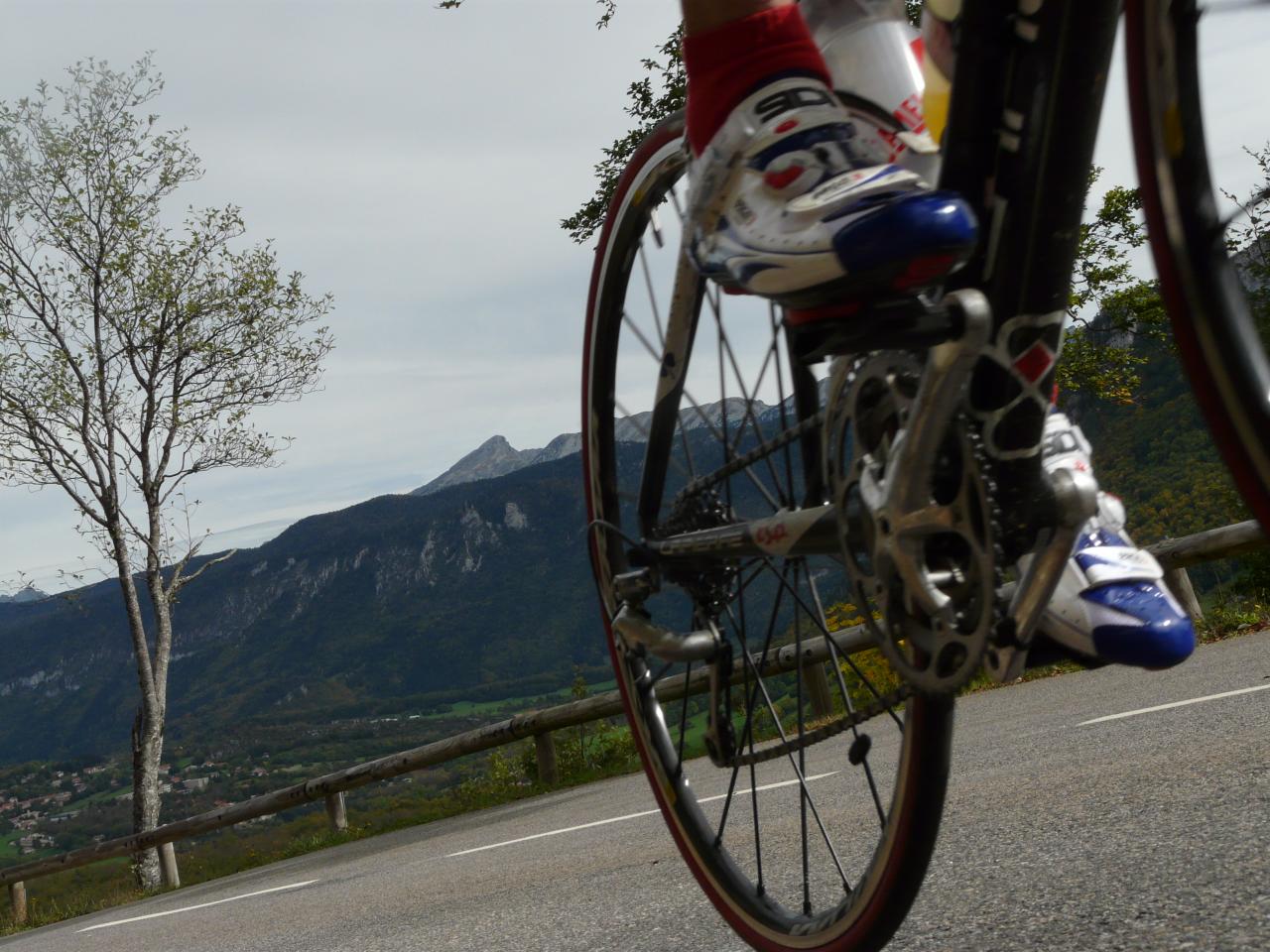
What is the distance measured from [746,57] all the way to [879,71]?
150 millimetres

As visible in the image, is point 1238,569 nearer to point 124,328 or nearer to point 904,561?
point 904,561

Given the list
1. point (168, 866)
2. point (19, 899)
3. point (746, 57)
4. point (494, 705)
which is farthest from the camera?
point (494, 705)

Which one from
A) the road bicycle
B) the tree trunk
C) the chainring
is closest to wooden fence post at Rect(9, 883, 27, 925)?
the tree trunk

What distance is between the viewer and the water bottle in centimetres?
129

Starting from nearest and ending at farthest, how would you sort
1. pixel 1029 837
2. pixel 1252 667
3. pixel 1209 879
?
pixel 1209 879
pixel 1029 837
pixel 1252 667

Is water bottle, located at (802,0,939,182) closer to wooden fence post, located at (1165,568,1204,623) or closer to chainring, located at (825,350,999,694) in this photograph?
Answer: chainring, located at (825,350,999,694)

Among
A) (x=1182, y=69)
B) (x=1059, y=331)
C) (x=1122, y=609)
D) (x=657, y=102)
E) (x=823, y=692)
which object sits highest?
(x=657, y=102)

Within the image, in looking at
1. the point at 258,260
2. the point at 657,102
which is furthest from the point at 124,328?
the point at 657,102

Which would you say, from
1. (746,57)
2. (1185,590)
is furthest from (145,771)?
(746,57)

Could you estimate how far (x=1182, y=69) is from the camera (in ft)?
3.10

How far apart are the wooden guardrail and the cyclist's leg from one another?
5.38 meters

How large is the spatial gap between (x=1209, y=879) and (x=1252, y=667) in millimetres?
4084

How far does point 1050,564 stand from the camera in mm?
1080

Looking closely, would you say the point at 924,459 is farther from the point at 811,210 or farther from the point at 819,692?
the point at 819,692
